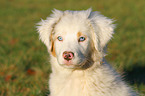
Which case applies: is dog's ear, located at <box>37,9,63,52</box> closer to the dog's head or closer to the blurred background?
the dog's head

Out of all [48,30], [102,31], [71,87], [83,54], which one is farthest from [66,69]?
[102,31]

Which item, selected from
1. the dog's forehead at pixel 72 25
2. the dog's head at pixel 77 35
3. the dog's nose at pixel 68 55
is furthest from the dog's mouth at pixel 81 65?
the dog's forehead at pixel 72 25

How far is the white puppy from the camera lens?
3.99 metres

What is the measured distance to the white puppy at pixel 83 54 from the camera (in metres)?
3.99

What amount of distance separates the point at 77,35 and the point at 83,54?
32cm

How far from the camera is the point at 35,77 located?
239 inches

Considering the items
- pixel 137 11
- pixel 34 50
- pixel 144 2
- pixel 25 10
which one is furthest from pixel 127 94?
pixel 25 10

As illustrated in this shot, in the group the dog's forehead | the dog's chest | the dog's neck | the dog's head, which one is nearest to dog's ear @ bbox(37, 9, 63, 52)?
the dog's head

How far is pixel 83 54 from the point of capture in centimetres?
398

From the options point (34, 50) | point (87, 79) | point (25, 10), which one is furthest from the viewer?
point (25, 10)

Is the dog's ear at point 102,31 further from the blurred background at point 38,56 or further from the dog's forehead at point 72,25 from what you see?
the blurred background at point 38,56

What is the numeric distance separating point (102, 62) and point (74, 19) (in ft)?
2.91

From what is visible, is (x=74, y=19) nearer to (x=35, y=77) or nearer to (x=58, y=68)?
(x=58, y=68)

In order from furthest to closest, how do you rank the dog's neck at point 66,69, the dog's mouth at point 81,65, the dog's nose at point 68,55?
1. the dog's neck at point 66,69
2. the dog's mouth at point 81,65
3. the dog's nose at point 68,55
